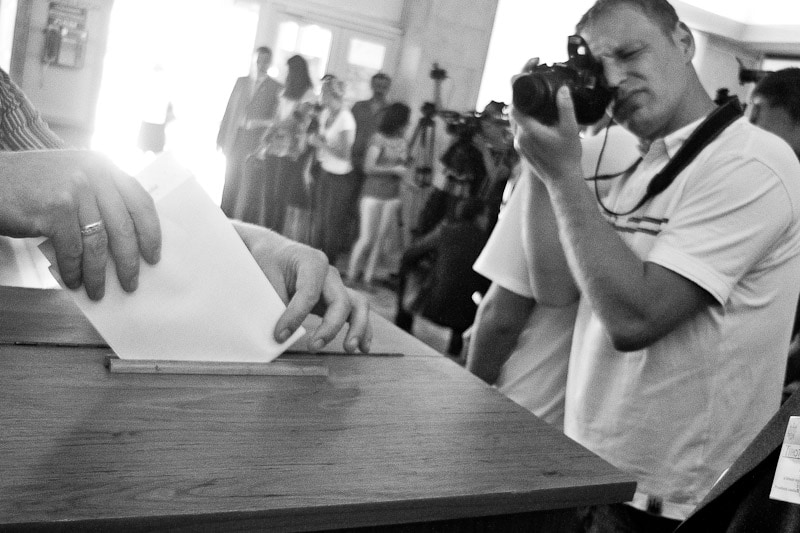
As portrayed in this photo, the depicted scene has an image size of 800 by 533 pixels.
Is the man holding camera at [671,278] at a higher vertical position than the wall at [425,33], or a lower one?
lower

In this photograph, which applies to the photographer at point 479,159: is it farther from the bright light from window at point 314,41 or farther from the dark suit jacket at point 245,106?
the bright light from window at point 314,41

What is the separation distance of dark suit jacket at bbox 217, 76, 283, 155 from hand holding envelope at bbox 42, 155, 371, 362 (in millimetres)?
5863

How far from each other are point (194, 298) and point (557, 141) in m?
0.83

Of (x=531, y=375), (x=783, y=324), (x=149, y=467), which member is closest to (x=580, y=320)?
(x=531, y=375)

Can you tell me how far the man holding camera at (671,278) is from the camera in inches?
56.9

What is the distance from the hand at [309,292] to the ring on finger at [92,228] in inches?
10.3

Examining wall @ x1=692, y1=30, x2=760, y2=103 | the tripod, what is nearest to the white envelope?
the tripod

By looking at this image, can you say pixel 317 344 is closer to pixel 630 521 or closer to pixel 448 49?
pixel 630 521

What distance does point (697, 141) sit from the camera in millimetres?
1510

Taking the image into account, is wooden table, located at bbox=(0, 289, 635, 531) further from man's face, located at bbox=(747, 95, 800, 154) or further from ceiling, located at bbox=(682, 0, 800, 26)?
ceiling, located at bbox=(682, 0, 800, 26)

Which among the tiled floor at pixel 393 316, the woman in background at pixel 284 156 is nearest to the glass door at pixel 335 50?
the woman in background at pixel 284 156

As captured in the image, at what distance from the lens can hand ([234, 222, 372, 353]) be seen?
1.04 m

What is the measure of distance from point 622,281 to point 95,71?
7.25 meters

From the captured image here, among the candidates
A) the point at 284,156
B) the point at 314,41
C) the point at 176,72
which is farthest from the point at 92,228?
→ the point at 314,41
